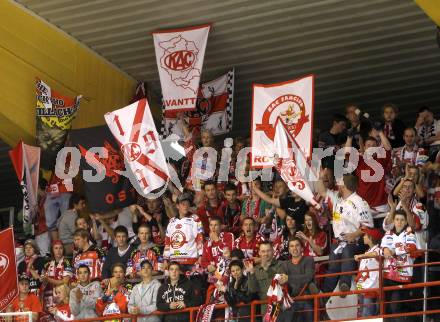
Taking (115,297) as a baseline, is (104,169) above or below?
above

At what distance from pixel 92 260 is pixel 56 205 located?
2441 mm

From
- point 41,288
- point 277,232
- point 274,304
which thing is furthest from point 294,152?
point 41,288

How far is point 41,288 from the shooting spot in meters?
23.6

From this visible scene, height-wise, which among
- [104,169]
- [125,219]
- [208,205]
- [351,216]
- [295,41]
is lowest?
[351,216]

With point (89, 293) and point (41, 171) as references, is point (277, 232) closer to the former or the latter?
point (89, 293)

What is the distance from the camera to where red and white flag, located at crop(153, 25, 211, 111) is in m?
24.7

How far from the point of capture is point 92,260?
23109mm

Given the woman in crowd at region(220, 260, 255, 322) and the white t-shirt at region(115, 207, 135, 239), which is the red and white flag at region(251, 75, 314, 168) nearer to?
the woman in crowd at region(220, 260, 255, 322)

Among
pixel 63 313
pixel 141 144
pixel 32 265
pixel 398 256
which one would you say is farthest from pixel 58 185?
pixel 398 256

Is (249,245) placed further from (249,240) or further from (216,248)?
(216,248)

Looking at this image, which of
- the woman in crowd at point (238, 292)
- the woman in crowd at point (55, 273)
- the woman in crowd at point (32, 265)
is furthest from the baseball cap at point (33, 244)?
the woman in crowd at point (238, 292)

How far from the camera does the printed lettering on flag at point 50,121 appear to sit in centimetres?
2534

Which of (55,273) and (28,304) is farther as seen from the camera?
(55,273)

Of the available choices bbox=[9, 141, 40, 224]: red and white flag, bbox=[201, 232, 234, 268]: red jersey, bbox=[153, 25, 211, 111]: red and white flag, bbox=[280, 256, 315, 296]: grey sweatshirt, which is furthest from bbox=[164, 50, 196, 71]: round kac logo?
bbox=[280, 256, 315, 296]: grey sweatshirt
